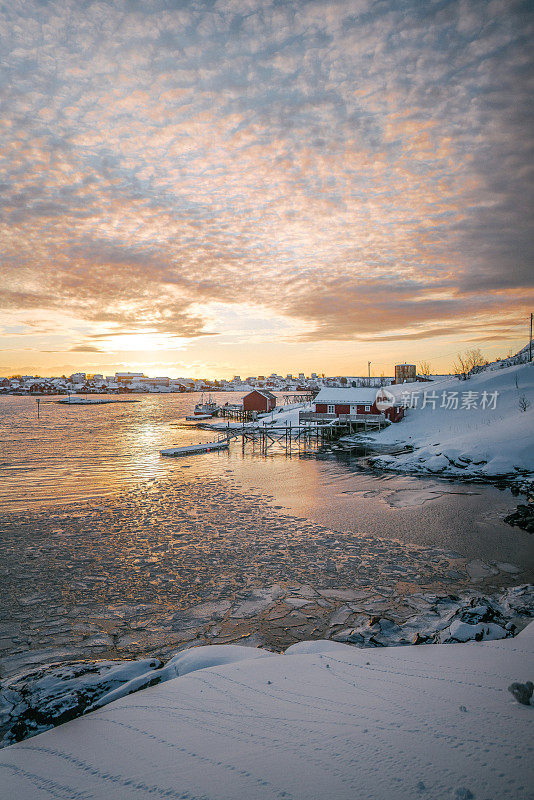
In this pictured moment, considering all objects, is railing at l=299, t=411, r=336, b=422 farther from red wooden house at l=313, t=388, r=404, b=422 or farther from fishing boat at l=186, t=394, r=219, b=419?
fishing boat at l=186, t=394, r=219, b=419

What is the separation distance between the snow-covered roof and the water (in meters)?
24.9

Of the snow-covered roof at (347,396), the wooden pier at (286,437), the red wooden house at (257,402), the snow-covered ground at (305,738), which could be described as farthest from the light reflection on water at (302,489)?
the red wooden house at (257,402)

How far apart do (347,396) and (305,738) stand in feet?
159

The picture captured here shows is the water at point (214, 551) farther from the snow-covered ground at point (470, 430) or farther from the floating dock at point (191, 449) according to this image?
the floating dock at point (191, 449)

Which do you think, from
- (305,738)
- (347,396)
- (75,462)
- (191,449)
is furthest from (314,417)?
(305,738)

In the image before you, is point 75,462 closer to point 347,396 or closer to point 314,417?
point 314,417

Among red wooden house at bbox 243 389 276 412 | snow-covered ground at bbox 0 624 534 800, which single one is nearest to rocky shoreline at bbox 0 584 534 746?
snow-covered ground at bbox 0 624 534 800

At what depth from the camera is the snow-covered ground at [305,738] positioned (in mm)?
3021

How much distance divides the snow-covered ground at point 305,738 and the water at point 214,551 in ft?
9.23

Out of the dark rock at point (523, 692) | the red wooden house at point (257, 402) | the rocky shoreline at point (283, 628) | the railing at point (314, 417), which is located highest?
the red wooden house at point (257, 402)

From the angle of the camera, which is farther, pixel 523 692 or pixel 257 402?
pixel 257 402

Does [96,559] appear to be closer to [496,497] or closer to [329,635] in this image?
[329,635]

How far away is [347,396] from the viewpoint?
51094 millimetres

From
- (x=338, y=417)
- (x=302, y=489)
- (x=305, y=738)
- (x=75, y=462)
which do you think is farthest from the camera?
(x=338, y=417)
